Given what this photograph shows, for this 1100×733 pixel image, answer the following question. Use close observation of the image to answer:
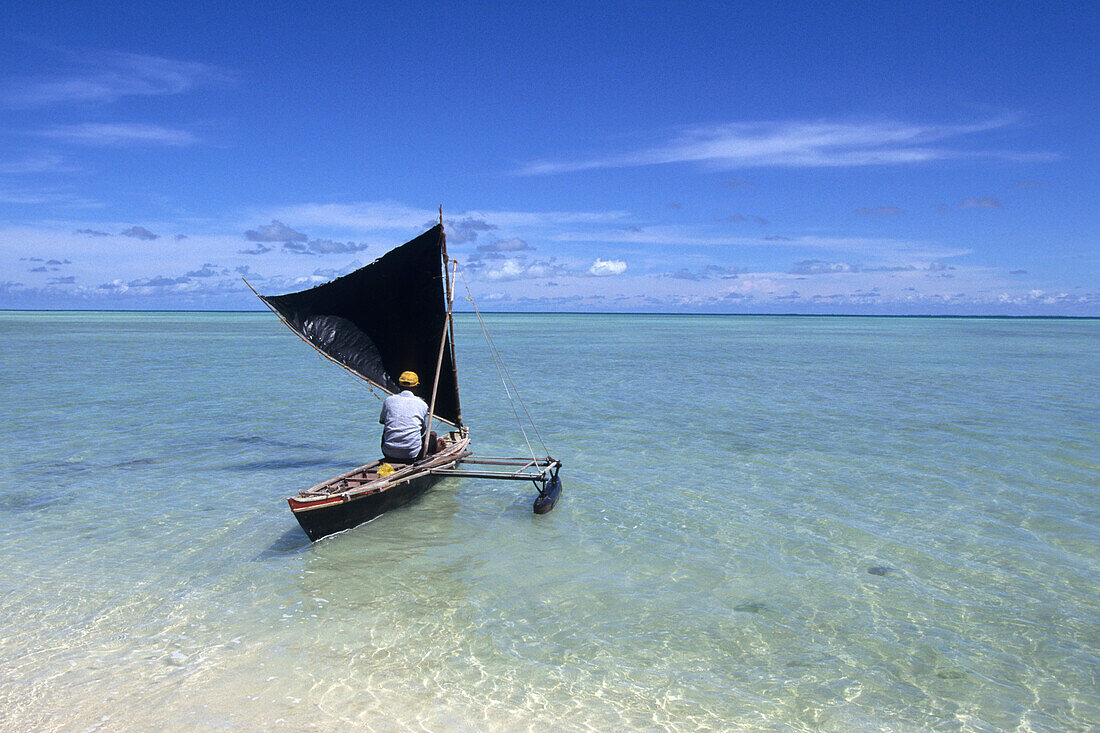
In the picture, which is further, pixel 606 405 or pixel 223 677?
pixel 606 405

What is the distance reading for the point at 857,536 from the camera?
1193 centimetres

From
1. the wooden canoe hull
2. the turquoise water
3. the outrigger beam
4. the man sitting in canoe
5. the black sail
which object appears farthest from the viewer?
the black sail

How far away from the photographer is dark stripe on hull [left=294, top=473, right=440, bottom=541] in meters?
10.9

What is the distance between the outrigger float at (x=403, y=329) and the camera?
14578 millimetres

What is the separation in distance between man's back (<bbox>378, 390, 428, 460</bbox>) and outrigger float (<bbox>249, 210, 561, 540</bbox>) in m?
0.25

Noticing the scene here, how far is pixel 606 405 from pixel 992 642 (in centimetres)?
1988

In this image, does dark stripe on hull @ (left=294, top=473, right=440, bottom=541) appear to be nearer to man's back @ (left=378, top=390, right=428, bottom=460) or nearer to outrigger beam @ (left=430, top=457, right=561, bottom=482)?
man's back @ (left=378, top=390, right=428, bottom=460)

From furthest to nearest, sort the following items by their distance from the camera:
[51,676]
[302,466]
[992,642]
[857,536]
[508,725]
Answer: [302,466], [857,536], [992,642], [51,676], [508,725]

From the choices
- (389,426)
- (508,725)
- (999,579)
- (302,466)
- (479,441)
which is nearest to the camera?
(508,725)

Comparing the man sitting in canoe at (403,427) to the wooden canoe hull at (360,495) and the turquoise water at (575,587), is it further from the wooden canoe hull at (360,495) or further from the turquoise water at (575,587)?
the turquoise water at (575,587)

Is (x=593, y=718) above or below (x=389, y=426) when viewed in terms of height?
below

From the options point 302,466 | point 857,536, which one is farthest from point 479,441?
point 857,536

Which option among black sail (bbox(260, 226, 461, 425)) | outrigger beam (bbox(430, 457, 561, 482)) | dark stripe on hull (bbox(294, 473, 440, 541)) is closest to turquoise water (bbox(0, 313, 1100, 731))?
dark stripe on hull (bbox(294, 473, 440, 541))

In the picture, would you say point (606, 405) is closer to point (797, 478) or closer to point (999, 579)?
point (797, 478)
